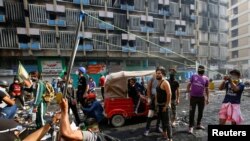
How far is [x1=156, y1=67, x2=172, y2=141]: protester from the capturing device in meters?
5.96

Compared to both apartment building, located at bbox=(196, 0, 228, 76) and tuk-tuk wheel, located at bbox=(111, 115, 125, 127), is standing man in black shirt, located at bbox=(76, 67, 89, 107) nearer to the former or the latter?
tuk-tuk wheel, located at bbox=(111, 115, 125, 127)

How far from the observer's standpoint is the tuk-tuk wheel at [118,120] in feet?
26.5

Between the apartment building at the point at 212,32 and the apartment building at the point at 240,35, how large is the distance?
13.1 meters

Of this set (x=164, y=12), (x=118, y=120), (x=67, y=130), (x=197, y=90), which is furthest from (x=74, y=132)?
(x=164, y=12)

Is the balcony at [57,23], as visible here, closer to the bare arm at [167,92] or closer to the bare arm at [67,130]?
the bare arm at [167,92]

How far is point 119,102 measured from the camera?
27.0 ft

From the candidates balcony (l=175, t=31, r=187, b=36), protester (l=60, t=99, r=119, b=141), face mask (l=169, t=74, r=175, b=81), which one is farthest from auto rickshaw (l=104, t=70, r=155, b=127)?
balcony (l=175, t=31, r=187, b=36)

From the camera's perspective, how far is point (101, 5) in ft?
122

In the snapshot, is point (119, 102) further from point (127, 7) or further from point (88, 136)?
point (127, 7)

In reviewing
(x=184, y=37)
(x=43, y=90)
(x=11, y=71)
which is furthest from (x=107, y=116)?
(x=184, y=37)

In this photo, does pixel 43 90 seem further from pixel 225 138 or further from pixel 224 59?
pixel 224 59

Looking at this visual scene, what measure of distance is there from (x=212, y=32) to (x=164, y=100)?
5230 cm

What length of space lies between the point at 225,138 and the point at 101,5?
34.9 m

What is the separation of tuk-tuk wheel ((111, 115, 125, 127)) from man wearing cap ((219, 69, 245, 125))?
11.0 feet
